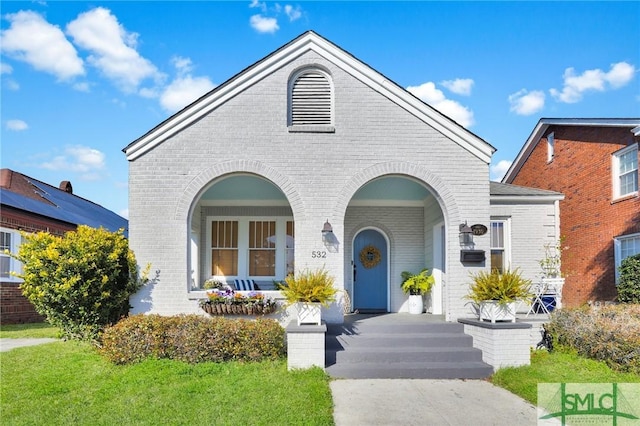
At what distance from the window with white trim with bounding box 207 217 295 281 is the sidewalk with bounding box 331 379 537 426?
A: 5.46 m

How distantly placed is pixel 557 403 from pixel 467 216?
4.28 meters

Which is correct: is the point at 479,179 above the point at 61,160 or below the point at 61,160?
below

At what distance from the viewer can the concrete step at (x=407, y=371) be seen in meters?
8.12

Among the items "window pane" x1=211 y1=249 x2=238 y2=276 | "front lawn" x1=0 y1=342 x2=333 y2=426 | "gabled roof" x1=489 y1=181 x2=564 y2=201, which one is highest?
"gabled roof" x1=489 y1=181 x2=564 y2=201

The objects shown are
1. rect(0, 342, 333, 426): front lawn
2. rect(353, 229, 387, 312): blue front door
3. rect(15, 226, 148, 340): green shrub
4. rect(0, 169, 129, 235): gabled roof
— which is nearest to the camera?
rect(0, 342, 333, 426): front lawn

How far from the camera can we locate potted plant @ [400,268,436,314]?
11.7m

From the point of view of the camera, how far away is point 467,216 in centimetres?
998

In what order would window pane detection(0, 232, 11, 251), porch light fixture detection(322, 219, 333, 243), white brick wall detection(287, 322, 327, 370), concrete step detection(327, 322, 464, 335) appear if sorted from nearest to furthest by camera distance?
white brick wall detection(287, 322, 327, 370), concrete step detection(327, 322, 464, 335), porch light fixture detection(322, 219, 333, 243), window pane detection(0, 232, 11, 251)

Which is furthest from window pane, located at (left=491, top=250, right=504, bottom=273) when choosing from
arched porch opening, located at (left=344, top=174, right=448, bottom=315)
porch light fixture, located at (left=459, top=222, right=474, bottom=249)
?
porch light fixture, located at (left=459, top=222, right=474, bottom=249)

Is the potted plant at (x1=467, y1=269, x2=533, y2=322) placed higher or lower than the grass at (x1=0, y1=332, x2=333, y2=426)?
higher

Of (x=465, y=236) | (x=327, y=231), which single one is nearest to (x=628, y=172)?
(x=465, y=236)

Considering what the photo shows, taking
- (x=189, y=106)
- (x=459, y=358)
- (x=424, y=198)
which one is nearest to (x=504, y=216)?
(x=424, y=198)

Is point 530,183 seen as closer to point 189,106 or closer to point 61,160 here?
point 189,106

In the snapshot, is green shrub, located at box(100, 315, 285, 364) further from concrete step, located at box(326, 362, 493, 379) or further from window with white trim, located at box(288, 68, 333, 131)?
window with white trim, located at box(288, 68, 333, 131)
